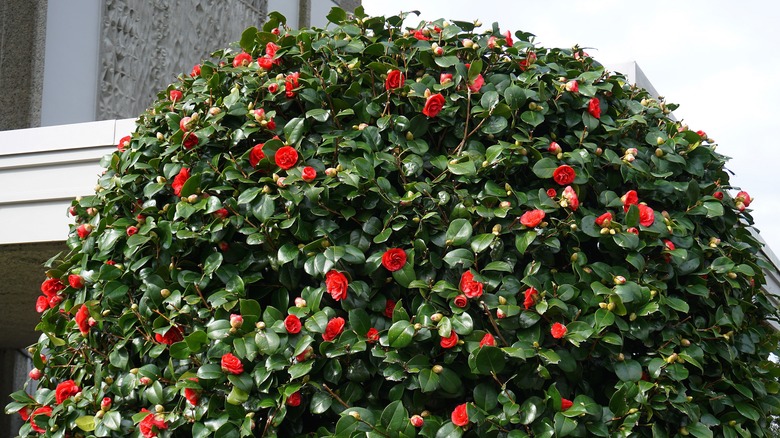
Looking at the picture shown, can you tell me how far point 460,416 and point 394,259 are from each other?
0.42 meters

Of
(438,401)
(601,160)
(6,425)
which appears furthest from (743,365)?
(6,425)

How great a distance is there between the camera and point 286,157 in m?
2.25

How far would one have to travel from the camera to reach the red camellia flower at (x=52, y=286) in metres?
2.67

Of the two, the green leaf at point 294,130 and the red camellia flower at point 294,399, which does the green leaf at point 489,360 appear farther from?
the green leaf at point 294,130

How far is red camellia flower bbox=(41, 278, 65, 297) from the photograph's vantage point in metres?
2.67

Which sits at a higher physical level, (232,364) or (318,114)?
(318,114)

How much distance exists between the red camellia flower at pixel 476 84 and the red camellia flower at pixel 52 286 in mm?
1459

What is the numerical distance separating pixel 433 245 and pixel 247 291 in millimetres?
525

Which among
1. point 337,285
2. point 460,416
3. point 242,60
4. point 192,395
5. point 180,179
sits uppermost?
point 242,60

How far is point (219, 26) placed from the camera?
7777 millimetres

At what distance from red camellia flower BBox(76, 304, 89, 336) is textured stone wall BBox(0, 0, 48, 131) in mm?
3705

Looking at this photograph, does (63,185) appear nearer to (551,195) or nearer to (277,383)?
(277,383)

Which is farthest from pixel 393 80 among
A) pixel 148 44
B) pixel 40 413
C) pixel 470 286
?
pixel 148 44

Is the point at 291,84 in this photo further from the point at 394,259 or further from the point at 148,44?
the point at 148,44
